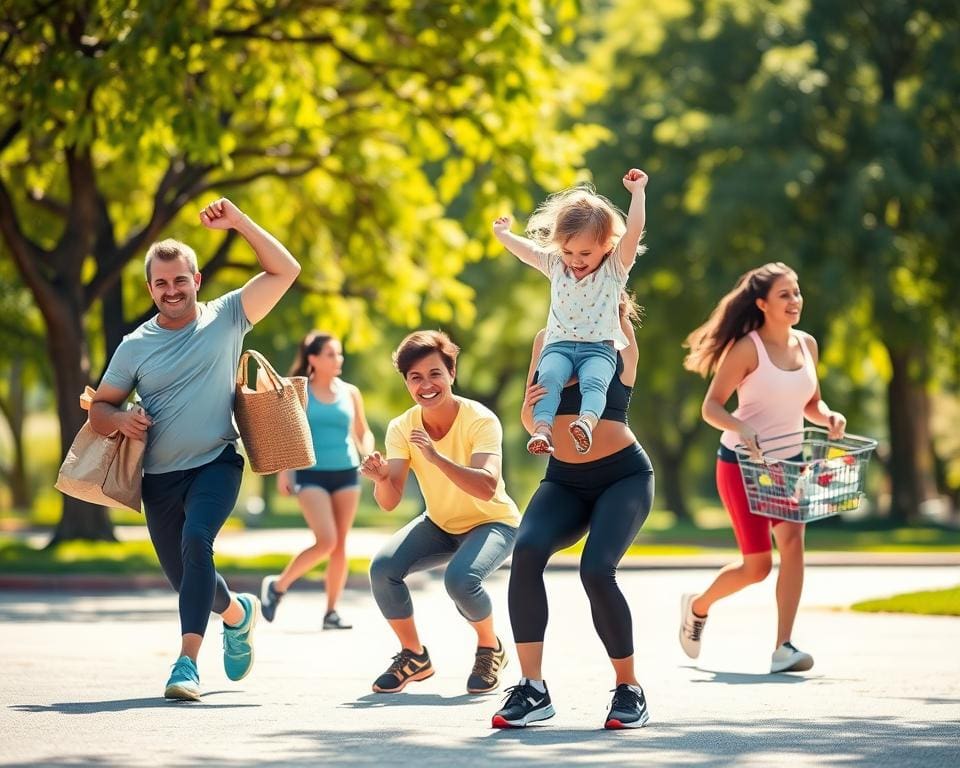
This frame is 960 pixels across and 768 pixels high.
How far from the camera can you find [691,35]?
37062mm

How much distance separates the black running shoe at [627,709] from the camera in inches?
285

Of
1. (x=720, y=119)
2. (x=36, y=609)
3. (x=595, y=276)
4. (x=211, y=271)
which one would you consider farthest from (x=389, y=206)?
(x=595, y=276)

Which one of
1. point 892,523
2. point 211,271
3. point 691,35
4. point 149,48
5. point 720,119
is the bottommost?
point 892,523

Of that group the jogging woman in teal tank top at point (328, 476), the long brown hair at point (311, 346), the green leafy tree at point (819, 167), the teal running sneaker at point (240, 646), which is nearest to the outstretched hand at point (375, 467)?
the teal running sneaker at point (240, 646)

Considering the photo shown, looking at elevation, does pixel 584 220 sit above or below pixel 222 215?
below

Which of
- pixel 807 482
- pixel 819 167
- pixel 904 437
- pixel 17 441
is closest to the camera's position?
pixel 807 482

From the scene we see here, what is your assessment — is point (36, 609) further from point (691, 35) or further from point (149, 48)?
point (691, 35)

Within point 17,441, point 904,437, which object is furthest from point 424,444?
point 17,441

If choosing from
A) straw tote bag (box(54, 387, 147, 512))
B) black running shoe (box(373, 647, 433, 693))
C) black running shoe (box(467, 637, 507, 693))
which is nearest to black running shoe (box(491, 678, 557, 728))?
black running shoe (box(467, 637, 507, 693))

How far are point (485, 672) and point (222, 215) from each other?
2.44 metres

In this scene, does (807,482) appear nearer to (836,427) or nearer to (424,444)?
(836,427)

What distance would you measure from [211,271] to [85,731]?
15219 millimetres

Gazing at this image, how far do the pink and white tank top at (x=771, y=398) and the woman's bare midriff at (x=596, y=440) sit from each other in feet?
8.09

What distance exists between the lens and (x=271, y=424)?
8523 mm
